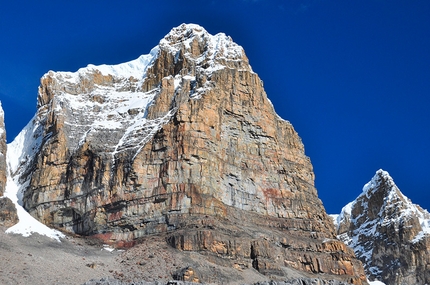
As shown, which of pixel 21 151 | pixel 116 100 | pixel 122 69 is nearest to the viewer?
pixel 116 100

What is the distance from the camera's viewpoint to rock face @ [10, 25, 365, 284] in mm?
119375

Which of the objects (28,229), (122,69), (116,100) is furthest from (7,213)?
(122,69)

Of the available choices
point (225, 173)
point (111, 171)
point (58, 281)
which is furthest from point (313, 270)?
point (58, 281)

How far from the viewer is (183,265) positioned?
342 feet

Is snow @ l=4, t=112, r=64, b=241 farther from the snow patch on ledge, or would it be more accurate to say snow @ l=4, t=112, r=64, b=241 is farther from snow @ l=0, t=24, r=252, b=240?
the snow patch on ledge

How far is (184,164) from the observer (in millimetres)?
122375

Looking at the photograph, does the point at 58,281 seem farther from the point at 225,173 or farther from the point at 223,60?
the point at 223,60

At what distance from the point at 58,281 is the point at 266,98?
7330 cm

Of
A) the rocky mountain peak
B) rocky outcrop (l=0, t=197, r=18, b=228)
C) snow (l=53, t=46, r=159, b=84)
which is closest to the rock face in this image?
the rocky mountain peak

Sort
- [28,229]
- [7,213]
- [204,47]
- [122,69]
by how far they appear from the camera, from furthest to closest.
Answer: [122,69], [204,47], [7,213], [28,229]

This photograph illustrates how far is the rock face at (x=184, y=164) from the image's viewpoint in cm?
11938

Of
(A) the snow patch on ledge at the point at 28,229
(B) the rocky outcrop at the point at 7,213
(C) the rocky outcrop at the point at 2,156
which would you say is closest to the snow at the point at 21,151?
(C) the rocky outcrop at the point at 2,156

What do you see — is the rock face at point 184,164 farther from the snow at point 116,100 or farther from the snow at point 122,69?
the snow at point 122,69

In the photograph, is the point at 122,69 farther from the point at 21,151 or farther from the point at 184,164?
the point at 184,164
